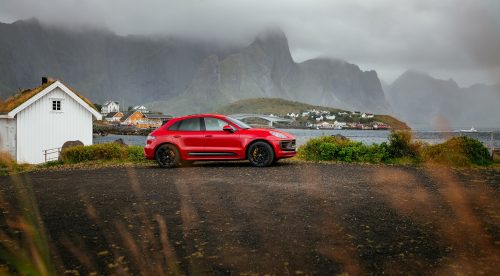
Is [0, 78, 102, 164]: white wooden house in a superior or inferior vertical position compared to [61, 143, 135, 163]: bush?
superior

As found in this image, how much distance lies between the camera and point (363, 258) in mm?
4500

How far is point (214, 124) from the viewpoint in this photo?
14.8 meters

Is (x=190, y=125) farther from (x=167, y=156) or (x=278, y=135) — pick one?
(x=278, y=135)

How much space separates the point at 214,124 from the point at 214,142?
0.65 metres

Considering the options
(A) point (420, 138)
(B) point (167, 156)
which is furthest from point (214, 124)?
(A) point (420, 138)

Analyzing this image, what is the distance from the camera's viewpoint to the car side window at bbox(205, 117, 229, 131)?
1472 centimetres

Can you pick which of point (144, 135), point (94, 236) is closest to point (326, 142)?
point (94, 236)

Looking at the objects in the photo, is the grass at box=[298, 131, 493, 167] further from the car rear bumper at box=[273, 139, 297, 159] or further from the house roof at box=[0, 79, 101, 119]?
the house roof at box=[0, 79, 101, 119]

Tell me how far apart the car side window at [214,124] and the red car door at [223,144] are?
0.04 metres

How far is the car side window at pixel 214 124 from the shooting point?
1472 centimetres

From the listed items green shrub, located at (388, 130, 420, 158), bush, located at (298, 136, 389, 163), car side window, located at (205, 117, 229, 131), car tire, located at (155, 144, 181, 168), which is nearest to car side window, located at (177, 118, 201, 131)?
car side window, located at (205, 117, 229, 131)

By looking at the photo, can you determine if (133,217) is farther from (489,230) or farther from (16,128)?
(16,128)

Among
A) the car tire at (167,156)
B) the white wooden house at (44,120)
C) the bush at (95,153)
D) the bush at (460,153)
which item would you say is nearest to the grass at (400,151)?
the bush at (460,153)

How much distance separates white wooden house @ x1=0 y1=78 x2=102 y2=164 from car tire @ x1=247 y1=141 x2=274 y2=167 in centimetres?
1682
